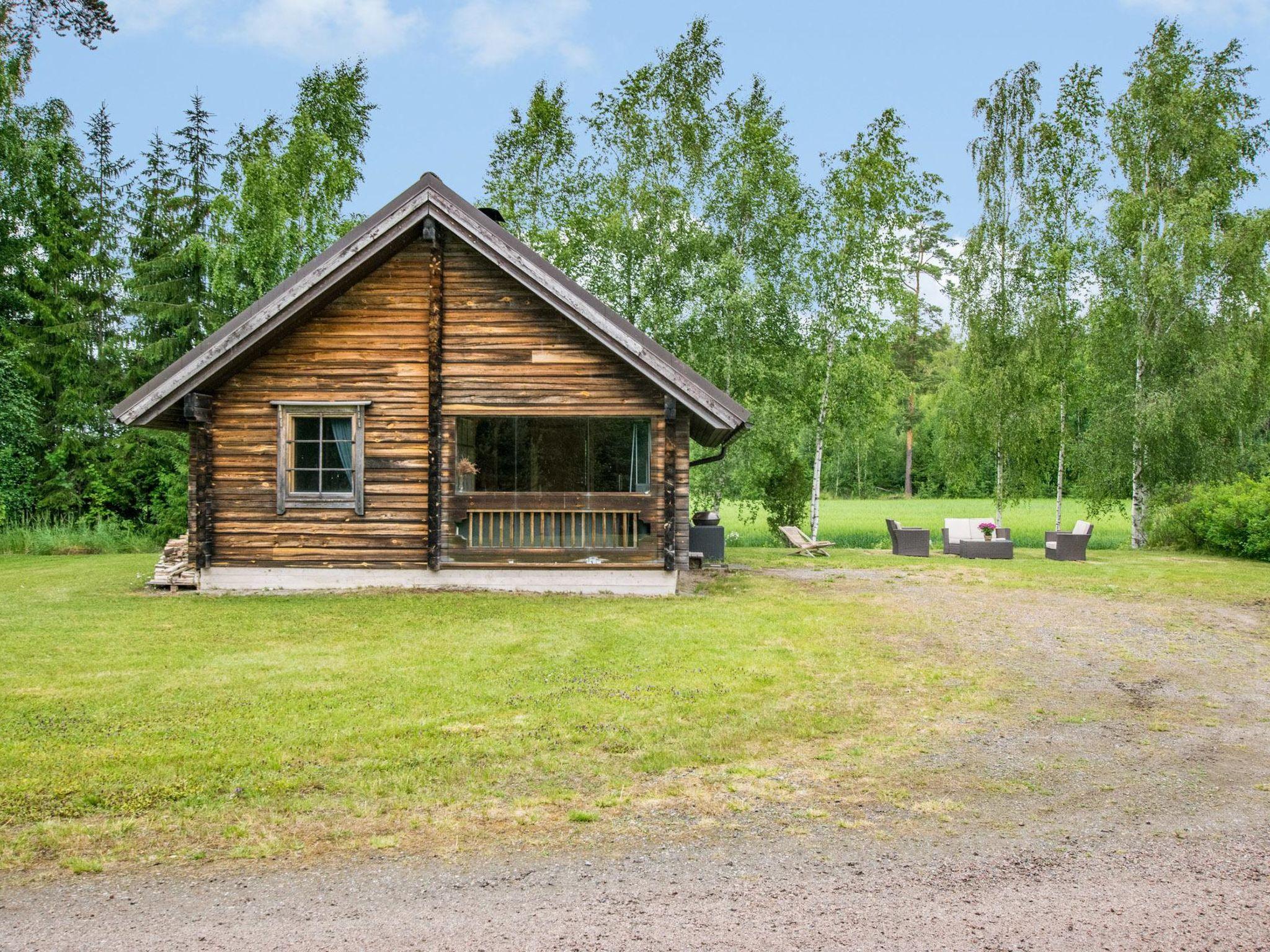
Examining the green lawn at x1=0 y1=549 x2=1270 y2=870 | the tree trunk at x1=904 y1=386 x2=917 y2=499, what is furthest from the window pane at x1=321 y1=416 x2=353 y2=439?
the tree trunk at x1=904 y1=386 x2=917 y2=499

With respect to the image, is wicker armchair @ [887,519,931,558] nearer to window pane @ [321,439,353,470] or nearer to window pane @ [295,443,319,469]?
window pane @ [321,439,353,470]

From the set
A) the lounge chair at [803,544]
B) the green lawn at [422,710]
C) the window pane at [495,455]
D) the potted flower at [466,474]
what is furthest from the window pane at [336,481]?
the lounge chair at [803,544]

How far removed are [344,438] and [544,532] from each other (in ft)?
11.6

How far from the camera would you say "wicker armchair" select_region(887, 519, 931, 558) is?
918 inches

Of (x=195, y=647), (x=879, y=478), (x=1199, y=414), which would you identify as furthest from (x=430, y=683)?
(x=879, y=478)

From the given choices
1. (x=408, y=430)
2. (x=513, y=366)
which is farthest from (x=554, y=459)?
(x=408, y=430)

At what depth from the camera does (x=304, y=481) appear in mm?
15094

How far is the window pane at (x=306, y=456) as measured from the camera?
49.2 ft

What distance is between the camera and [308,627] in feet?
37.9

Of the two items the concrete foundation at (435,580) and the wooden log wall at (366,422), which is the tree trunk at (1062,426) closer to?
the concrete foundation at (435,580)

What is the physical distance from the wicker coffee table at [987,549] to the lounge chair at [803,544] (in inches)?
131

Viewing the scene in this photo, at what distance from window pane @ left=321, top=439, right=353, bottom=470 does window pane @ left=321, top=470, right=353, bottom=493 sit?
4.0 inches

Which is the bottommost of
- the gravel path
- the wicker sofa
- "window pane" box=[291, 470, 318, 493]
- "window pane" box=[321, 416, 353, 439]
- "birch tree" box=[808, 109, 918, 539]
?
the gravel path

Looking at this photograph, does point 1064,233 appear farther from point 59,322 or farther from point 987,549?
point 59,322
